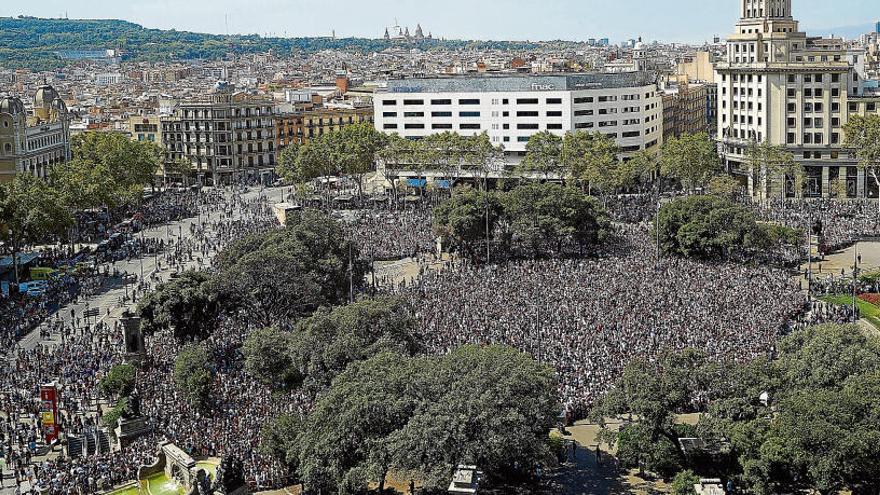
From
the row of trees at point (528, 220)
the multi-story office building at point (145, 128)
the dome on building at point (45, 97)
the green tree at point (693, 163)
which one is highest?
the dome on building at point (45, 97)

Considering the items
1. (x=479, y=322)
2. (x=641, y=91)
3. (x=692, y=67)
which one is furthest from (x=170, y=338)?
(x=692, y=67)

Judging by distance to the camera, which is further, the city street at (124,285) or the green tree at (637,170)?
the green tree at (637,170)

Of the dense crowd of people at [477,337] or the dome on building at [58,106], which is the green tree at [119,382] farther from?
the dome on building at [58,106]

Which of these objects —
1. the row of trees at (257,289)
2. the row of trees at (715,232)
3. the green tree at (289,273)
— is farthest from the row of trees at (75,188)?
the row of trees at (715,232)

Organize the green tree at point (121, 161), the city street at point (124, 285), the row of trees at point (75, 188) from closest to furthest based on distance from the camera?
the city street at point (124, 285) < the row of trees at point (75, 188) < the green tree at point (121, 161)

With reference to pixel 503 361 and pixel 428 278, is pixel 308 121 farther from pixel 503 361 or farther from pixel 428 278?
pixel 503 361
